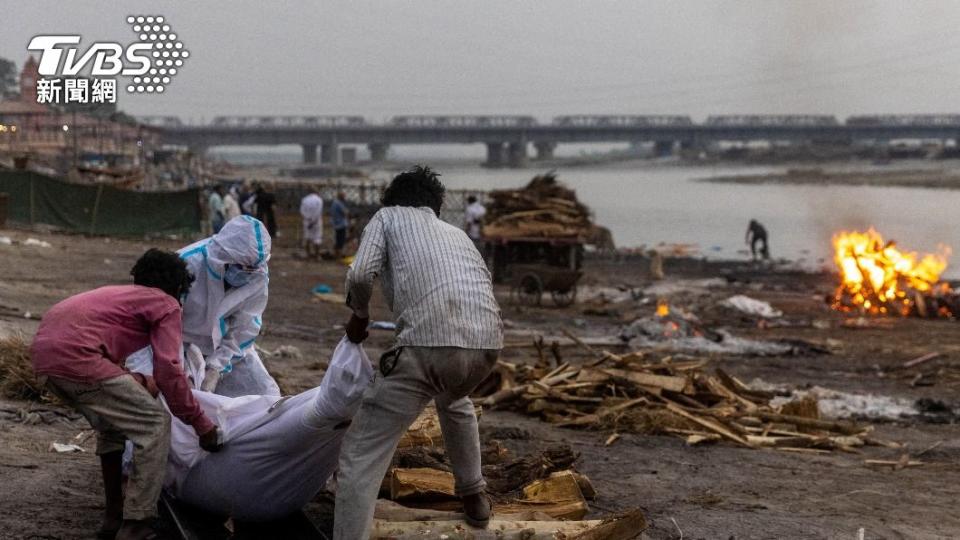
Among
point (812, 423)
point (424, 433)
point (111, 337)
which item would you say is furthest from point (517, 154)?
A: point (111, 337)

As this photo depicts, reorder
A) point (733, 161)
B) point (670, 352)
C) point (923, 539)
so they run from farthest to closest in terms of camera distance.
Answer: point (733, 161), point (670, 352), point (923, 539)

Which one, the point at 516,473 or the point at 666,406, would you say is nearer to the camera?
the point at 516,473

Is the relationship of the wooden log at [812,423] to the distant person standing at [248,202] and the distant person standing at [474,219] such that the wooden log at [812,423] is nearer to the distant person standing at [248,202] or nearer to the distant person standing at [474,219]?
the distant person standing at [474,219]

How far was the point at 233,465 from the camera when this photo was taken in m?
6.47

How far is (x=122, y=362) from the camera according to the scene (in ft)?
20.4

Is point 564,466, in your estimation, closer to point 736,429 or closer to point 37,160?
point 736,429

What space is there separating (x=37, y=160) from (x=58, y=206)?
69.6ft

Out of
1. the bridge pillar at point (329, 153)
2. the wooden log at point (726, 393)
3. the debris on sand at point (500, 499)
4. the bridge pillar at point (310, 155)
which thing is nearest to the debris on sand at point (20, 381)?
the debris on sand at point (500, 499)

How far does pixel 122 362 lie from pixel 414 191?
69.7 inches

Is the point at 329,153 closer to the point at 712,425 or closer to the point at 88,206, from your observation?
the point at 88,206

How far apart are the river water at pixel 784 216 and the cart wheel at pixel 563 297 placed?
4.59m

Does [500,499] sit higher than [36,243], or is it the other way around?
[500,499]


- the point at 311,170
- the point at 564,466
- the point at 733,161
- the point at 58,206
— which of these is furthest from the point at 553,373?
the point at 733,161

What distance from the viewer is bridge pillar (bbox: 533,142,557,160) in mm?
129925
